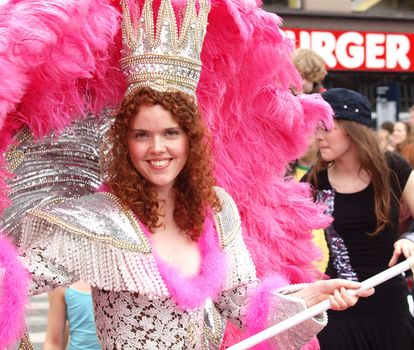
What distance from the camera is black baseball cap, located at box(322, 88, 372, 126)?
3.50m

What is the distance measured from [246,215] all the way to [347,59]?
11201 millimetres

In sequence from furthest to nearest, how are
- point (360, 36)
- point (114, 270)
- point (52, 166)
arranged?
point (360, 36), point (52, 166), point (114, 270)

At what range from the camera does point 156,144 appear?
7.11 ft

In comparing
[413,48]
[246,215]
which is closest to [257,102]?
[246,215]

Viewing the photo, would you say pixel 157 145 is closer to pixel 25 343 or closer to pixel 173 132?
pixel 173 132

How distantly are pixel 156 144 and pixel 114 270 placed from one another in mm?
340

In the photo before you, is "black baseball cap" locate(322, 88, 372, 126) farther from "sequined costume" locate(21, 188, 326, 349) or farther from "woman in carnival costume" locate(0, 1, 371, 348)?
"sequined costume" locate(21, 188, 326, 349)

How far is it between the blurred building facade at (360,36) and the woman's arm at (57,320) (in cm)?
980

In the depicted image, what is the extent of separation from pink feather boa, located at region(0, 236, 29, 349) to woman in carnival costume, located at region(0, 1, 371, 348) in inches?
2.7

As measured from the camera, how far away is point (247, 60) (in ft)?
8.54

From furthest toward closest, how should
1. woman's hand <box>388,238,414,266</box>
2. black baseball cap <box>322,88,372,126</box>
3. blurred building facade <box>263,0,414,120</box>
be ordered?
blurred building facade <box>263,0,414,120</box> → black baseball cap <box>322,88,372,126</box> → woman's hand <box>388,238,414,266</box>

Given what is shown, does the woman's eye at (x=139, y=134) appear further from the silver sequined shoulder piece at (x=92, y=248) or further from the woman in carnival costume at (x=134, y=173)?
the silver sequined shoulder piece at (x=92, y=248)

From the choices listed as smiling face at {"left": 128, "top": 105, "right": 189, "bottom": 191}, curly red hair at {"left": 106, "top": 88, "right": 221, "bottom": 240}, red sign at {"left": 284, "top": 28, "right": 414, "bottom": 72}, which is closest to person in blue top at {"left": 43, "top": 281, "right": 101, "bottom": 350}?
curly red hair at {"left": 106, "top": 88, "right": 221, "bottom": 240}

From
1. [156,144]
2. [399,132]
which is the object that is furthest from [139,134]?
[399,132]
